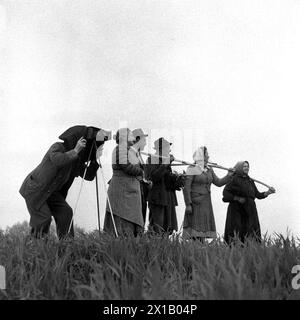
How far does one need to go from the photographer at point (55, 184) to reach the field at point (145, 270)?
0.81 metres

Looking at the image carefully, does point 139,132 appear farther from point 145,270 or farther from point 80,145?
point 145,270

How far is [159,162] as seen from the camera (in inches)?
298

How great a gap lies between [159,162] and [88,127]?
5.40 ft

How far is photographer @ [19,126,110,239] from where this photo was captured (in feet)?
19.4

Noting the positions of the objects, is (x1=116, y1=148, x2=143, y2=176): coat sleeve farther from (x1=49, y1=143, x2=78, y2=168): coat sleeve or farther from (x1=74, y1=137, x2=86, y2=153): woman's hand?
(x1=49, y1=143, x2=78, y2=168): coat sleeve

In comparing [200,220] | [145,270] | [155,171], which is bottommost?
[145,270]

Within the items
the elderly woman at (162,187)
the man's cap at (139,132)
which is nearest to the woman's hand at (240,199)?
the elderly woman at (162,187)

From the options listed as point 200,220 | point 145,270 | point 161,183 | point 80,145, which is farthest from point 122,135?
point 145,270

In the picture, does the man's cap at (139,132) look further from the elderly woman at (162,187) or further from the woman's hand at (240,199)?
the woman's hand at (240,199)

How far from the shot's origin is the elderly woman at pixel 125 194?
6250 millimetres

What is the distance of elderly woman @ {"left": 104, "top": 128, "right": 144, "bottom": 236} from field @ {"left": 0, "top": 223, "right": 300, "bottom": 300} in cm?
122

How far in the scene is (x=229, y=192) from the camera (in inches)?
313

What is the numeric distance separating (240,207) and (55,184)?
306 centimetres

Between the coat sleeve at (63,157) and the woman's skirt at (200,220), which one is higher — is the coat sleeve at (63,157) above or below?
above
